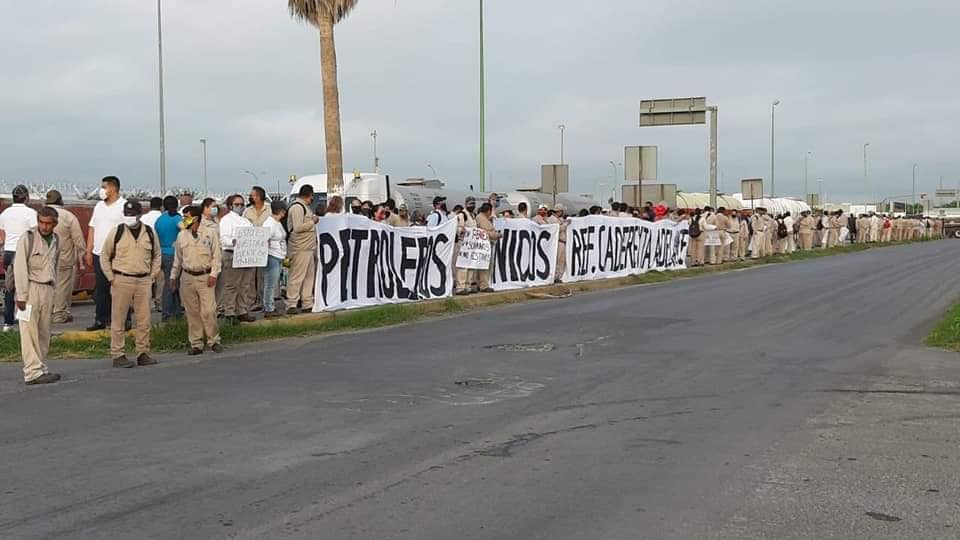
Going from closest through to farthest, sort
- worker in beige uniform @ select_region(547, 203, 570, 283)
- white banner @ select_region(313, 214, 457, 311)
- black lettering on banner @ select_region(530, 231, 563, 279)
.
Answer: white banner @ select_region(313, 214, 457, 311)
black lettering on banner @ select_region(530, 231, 563, 279)
worker in beige uniform @ select_region(547, 203, 570, 283)

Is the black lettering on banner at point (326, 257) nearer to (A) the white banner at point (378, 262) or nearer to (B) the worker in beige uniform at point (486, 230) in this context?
(A) the white banner at point (378, 262)

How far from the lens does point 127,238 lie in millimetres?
11062

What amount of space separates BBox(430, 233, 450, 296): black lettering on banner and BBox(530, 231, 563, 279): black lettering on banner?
154 inches

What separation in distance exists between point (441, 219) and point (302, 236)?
468 centimetres

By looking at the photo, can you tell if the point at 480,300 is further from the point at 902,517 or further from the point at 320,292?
the point at 902,517

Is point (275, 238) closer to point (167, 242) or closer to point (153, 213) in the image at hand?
point (167, 242)

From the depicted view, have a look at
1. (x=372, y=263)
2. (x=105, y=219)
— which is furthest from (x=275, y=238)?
(x=372, y=263)

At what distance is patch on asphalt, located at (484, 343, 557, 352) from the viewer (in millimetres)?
12232

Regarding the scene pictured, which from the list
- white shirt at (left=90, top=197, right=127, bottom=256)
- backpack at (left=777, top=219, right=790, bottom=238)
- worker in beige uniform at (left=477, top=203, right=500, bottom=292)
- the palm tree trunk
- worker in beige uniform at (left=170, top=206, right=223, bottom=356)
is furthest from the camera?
backpack at (left=777, top=219, right=790, bottom=238)

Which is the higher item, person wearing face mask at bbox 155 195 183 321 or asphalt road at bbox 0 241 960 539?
person wearing face mask at bbox 155 195 183 321

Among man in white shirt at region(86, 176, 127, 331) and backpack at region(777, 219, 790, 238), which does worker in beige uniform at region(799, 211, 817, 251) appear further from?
man in white shirt at region(86, 176, 127, 331)

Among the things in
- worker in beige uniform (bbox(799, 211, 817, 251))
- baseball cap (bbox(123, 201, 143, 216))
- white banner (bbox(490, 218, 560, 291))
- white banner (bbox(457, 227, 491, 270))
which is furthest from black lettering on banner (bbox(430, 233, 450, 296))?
worker in beige uniform (bbox(799, 211, 817, 251))

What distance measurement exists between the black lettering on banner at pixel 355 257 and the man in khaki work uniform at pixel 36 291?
631 cm

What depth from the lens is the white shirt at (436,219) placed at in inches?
746
